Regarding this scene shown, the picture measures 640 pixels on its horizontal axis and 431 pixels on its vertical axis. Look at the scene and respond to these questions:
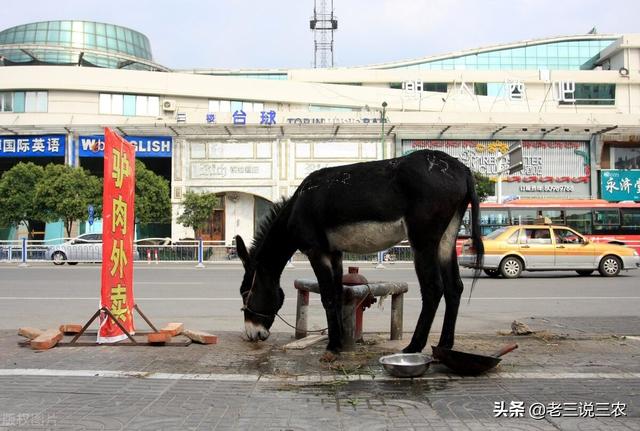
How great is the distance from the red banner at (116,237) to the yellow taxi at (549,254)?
44.3 ft

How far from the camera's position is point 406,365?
→ 475cm

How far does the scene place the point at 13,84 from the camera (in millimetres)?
39281

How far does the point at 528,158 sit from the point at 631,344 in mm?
33915

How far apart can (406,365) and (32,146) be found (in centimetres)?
3912

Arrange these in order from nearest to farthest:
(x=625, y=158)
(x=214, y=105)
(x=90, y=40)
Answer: (x=625, y=158)
(x=214, y=105)
(x=90, y=40)

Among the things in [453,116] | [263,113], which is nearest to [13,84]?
[263,113]

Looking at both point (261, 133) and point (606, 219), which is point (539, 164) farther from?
point (261, 133)

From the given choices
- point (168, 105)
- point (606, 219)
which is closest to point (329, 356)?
point (606, 219)

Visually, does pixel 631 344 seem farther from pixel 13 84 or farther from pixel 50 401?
pixel 13 84

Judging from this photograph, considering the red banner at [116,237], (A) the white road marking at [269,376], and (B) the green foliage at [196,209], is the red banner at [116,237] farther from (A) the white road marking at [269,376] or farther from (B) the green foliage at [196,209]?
(B) the green foliage at [196,209]

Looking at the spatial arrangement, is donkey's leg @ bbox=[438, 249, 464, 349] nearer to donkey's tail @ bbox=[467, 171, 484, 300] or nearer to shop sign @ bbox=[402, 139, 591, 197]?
donkey's tail @ bbox=[467, 171, 484, 300]

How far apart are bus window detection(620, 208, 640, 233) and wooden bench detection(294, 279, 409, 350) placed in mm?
23582

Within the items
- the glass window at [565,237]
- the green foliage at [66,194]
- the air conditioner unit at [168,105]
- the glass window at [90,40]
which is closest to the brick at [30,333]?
the glass window at [565,237]

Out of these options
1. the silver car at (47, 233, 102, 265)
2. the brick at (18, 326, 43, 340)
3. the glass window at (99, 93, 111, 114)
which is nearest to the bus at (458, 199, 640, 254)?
the silver car at (47, 233, 102, 265)
